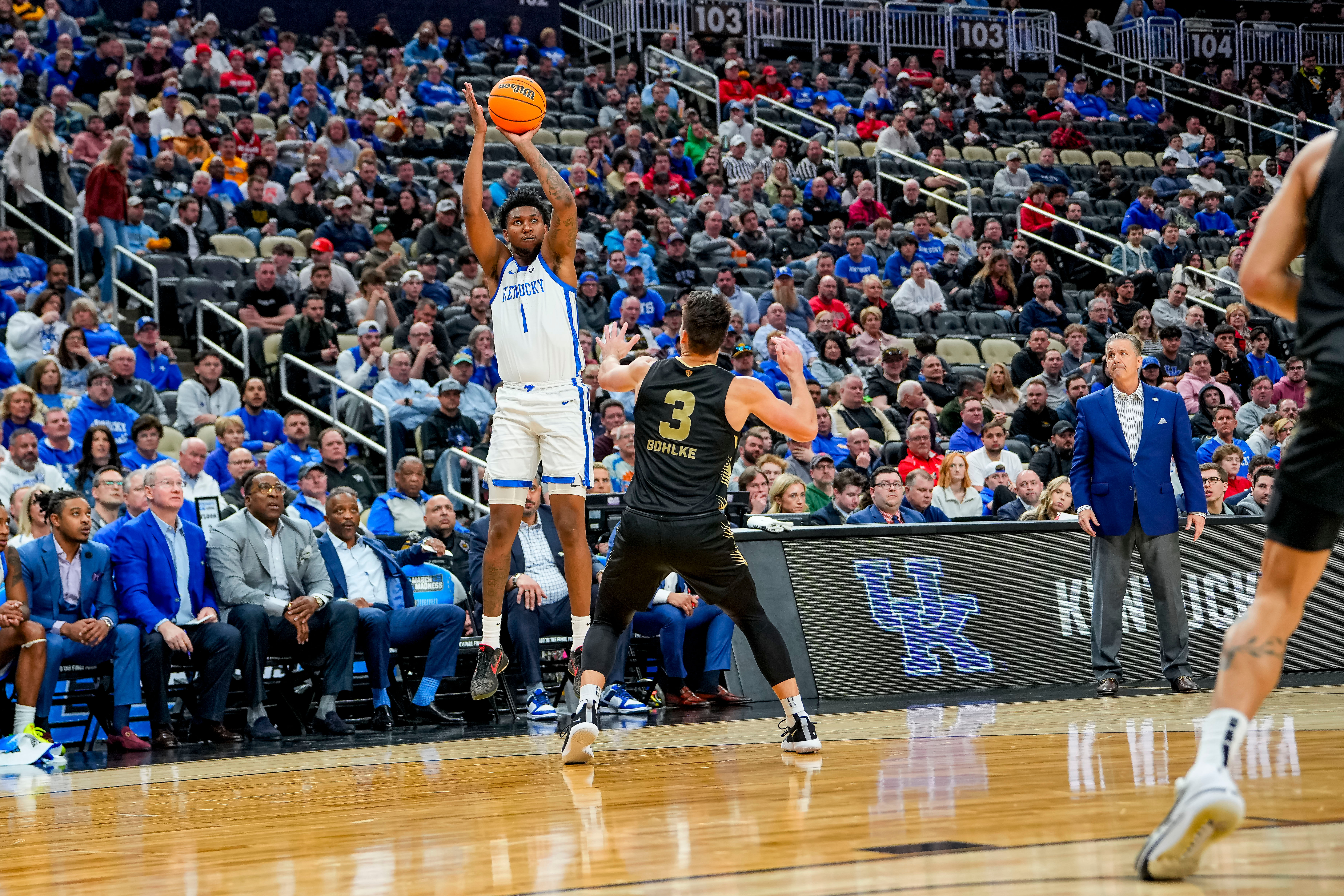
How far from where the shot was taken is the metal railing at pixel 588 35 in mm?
23781

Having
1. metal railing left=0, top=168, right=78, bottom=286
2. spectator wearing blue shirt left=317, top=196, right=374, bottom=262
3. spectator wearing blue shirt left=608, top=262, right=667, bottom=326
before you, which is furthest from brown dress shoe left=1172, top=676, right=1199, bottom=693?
metal railing left=0, top=168, right=78, bottom=286

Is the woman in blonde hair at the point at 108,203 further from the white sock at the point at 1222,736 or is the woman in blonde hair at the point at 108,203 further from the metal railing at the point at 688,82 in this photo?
the white sock at the point at 1222,736

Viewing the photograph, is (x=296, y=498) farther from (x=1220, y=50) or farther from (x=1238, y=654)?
(x=1220, y=50)

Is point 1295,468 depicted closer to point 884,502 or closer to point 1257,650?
point 1257,650

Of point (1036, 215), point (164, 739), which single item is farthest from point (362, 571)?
point (1036, 215)

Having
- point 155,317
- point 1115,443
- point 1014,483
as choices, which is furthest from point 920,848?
point 155,317

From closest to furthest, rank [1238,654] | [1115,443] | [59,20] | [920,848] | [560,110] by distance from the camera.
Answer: [1238,654] < [920,848] < [1115,443] < [59,20] < [560,110]

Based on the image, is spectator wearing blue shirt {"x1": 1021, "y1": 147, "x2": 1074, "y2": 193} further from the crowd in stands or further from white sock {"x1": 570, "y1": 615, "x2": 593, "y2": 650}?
white sock {"x1": 570, "y1": 615, "x2": 593, "y2": 650}

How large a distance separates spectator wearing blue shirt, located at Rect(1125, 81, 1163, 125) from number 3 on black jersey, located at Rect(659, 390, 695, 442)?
21175 mm

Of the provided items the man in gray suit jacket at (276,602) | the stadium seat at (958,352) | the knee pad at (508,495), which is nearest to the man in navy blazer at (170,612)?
the man in gray suit jacket at (276,602)

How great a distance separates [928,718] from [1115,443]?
2.52 metres

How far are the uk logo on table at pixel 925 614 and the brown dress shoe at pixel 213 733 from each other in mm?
3896

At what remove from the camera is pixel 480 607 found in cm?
955

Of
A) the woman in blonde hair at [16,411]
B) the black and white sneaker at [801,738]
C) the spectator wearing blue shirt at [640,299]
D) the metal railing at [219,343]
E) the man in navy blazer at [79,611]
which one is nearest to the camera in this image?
the black and white sneaker at [801,738]
